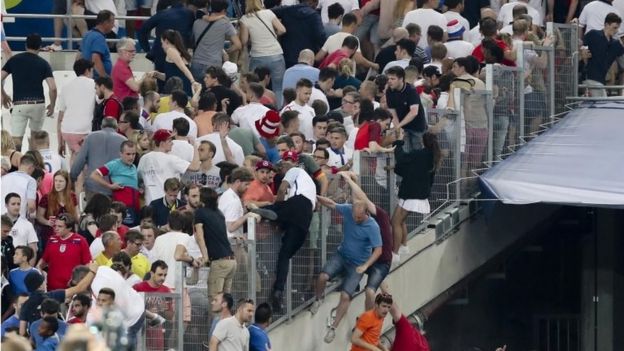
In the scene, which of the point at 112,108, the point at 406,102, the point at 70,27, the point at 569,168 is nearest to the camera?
the point at 406,102

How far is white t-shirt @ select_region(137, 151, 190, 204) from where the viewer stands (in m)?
14.5

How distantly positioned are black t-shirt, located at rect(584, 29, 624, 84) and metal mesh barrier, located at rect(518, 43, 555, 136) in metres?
1.10

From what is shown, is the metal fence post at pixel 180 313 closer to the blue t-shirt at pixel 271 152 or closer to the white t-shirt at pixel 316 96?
the blue t-shirt at pixel 271 152

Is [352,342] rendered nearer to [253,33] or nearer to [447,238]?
[447,238]

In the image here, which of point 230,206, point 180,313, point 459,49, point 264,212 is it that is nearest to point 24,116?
point 459,49

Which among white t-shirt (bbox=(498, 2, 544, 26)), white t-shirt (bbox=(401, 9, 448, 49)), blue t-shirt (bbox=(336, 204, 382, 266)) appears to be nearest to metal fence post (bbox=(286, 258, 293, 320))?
blue t-shirt (bbox=(336, 204, 382, 266))

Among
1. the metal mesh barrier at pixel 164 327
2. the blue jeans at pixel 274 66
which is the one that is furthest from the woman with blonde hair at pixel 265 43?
the metal mesh barrier at pixel 164 327

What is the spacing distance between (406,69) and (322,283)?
3207 millimetres

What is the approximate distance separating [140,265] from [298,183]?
1.68 meters

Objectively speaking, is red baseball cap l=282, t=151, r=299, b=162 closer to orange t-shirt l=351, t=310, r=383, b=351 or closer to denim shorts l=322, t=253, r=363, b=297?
denim shorts l=322, t=253, r=363, b=297

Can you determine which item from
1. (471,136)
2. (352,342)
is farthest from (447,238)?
(352,342)

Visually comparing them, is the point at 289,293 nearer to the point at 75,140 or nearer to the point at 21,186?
the point at 21,186

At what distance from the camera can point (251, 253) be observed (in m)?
13.2

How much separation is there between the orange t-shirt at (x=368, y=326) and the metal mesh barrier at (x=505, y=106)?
343 cm
